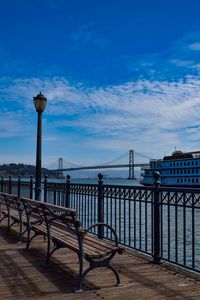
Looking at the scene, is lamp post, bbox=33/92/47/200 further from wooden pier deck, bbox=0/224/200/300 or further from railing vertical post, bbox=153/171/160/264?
railing vertical post, bbox=153/171/160/264

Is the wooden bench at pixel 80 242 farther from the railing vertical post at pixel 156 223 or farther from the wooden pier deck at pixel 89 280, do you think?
the railing vertical post at pixel 156 223

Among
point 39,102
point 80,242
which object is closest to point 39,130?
point 39,102

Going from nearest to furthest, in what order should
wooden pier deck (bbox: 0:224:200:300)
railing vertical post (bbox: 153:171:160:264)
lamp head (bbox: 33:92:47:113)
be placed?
1. wooden pier deck (bbox: 0:224:200:300)
2. railing vertical post (bbox: 153:171:160:264)
3. lamp head (bbox: 33:92:47:113)

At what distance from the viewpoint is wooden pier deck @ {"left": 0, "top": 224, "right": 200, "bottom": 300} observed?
15.6 ft

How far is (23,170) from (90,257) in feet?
156

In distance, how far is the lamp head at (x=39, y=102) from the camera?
11.3 metres

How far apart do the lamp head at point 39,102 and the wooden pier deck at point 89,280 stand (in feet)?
17.5

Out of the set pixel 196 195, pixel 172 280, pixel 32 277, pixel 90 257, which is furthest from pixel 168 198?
pixel 32 277

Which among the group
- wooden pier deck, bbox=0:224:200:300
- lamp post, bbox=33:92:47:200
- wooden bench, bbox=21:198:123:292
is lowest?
wooden pier deck, bbox=0:224:200:300

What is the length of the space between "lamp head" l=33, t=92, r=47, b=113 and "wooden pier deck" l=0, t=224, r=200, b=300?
210 inches

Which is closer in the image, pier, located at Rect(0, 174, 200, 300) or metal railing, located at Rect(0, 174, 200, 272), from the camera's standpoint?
pier, located at Rect(0, 174, 200, 300)

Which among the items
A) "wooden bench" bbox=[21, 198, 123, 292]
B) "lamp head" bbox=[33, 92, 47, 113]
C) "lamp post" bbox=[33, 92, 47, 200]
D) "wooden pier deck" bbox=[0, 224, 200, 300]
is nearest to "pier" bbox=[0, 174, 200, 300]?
"wooden pier deck" bbox=[0, 224, 200, 300]

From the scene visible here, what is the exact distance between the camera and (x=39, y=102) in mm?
11367

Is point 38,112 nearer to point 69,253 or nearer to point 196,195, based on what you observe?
point 69,253
